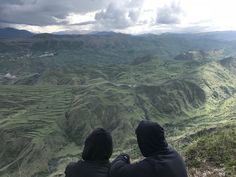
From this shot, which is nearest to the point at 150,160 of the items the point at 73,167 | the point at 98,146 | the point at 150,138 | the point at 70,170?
the point at 150,138

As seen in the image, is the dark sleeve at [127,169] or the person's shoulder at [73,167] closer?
the dark sleeve at [127,169]

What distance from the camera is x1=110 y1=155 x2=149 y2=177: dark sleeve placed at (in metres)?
12.0

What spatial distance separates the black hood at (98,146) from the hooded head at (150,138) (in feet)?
3.60

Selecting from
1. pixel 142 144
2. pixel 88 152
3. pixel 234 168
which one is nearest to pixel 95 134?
pixel 88 152

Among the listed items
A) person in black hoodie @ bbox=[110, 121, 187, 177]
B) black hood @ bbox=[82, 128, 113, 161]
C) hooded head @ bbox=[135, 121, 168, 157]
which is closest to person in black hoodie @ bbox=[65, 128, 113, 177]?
black hood @ bbox=[82, 128, 113, 161]

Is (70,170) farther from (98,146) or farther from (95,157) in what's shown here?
(98,146)

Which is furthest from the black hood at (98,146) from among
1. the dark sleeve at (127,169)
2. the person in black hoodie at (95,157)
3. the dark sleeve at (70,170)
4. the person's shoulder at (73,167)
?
the dark sleeve at (127,169)

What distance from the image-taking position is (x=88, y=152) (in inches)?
501

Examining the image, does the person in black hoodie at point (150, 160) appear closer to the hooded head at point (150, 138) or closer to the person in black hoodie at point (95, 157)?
the hooded head at point (150, 138)

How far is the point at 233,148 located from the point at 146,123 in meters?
26.1

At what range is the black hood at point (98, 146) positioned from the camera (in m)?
12.6

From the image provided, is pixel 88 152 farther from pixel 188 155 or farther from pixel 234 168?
pixel 188 155

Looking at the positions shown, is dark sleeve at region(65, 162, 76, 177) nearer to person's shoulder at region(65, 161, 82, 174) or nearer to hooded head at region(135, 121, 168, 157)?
person's shoulder at region(65, 161, 82, 174)

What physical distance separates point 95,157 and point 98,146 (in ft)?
1.40
